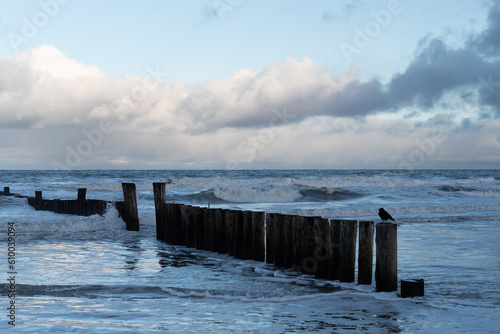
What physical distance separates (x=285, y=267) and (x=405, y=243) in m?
5.07

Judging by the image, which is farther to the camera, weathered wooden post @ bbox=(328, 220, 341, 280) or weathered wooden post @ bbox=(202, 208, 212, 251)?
weathered wooden post @ bbox=(202, 208, 212, 251)

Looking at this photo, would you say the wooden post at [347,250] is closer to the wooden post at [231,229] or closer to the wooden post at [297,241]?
the wooden post at [297,241]

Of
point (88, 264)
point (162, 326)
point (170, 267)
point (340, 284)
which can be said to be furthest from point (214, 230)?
point (162, 326)

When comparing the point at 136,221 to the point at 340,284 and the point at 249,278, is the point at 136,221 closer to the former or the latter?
the point at 249,278

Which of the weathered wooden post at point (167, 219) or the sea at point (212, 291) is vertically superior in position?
the weathered wooden post at point (167, 219)

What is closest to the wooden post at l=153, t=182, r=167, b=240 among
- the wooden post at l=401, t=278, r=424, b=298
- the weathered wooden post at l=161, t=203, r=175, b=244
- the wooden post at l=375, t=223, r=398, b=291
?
the weathered wooden post at l=161, t=203, r=175, b=244

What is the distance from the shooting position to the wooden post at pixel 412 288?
745 cm

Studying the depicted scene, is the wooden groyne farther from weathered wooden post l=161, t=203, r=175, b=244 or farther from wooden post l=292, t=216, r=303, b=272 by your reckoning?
wooden post l=292, t=216, r=303, b=272

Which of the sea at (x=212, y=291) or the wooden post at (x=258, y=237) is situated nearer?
the sea at (x=212, y=291)

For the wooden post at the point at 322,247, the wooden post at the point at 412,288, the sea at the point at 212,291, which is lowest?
the sea at the point at 212,291

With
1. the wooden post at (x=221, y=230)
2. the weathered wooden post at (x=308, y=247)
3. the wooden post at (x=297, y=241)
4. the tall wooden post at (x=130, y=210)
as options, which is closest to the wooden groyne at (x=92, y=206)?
the tall wooden post at (x=130, y=210)

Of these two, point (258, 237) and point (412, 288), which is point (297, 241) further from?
point (412, 288)

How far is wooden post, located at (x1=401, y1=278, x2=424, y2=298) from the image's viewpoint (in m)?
7.45

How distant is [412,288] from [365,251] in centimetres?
90
